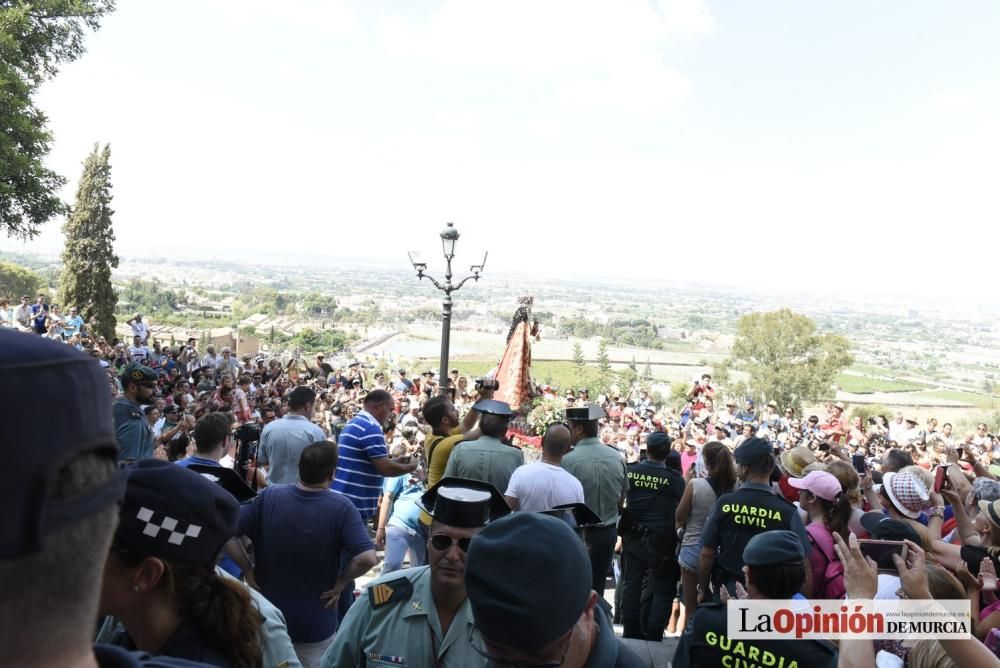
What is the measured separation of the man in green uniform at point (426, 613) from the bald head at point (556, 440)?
2369 millimetres

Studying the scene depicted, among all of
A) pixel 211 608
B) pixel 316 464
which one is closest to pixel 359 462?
pixel 316 464

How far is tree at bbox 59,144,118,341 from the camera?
34.8m

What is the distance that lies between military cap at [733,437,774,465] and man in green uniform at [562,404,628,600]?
3.82 feet

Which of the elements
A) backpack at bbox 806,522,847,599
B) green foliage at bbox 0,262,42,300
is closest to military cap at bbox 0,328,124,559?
backpack at bbox 806,522,847,599

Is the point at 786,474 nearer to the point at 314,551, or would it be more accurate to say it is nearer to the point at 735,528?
the point at 735,528

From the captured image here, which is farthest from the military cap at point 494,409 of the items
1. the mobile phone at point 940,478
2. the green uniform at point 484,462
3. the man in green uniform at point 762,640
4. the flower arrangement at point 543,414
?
the flower arrangement at point 543,414

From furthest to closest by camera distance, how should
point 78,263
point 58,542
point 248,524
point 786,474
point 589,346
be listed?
point 589,346 < point 78,263 < point 786,474 < point 248,524 < point 58,542

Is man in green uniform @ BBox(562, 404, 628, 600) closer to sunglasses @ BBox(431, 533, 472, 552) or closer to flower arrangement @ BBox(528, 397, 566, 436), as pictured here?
sunglasses @ BBox(431, 533, 472, 552)

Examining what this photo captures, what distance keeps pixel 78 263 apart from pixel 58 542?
1602 inches

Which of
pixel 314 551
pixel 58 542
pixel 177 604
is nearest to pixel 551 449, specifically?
pixel 314 551

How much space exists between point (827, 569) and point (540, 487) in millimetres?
1717

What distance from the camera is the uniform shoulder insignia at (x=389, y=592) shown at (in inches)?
95.9

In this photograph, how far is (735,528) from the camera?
456 centimetres

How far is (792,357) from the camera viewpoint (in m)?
68.2
